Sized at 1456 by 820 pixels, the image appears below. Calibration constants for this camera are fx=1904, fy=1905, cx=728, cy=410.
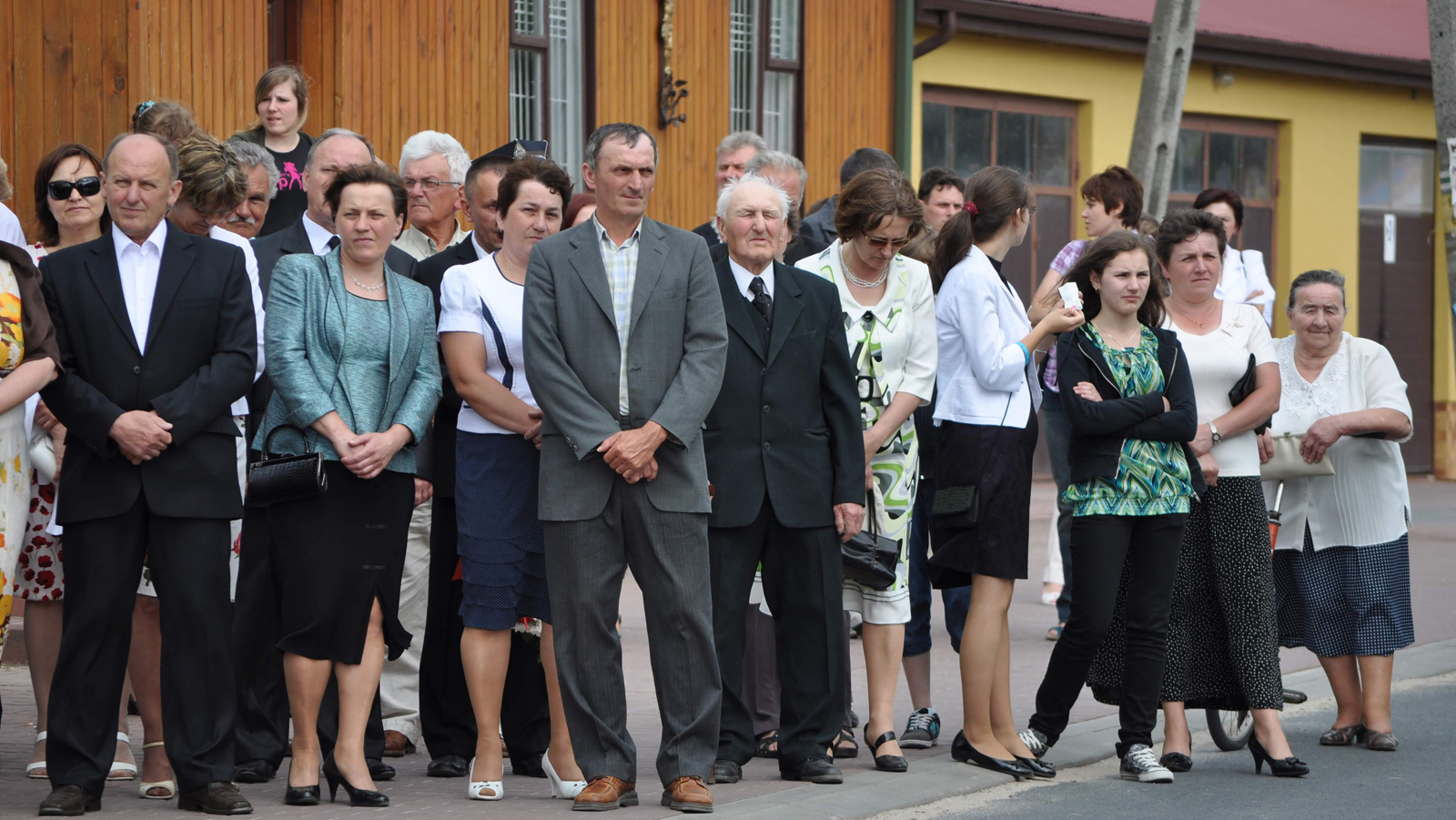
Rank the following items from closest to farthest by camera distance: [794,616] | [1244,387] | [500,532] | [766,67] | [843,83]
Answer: [500,532] → [794,616] → [1244,387] → [766,67] → [843,83]

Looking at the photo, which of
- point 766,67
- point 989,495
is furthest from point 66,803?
point 766,67

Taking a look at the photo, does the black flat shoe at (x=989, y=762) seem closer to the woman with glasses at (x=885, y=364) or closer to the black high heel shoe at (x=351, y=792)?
the woman with glasses at (x=885, y=364)

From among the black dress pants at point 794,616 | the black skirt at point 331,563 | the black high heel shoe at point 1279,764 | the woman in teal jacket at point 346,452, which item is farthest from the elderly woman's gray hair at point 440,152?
the black high heel shoe at point 1279,764

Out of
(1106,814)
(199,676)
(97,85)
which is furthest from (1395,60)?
(199,676)

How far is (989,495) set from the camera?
674 cm

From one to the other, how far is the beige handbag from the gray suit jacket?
280cm

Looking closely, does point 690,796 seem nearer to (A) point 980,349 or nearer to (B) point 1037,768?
(B) point 1037,768

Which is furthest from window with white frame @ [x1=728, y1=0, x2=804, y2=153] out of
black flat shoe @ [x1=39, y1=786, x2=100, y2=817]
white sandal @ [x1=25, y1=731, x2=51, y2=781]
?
black flat shoe @ [x1=39, y1=786, x2=100, y2=817]

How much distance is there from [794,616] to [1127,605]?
1.30 metres

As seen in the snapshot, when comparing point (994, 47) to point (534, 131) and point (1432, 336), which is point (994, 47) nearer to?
point (534, 131)

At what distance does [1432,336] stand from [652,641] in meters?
18.6

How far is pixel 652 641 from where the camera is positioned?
6059 mm

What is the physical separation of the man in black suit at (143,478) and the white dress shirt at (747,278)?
5.55ft

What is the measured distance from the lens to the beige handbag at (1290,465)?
25.3 ft
